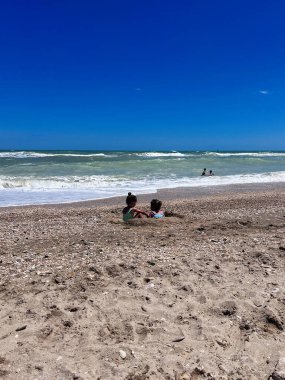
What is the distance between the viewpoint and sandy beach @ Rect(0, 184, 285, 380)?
9.49 feet

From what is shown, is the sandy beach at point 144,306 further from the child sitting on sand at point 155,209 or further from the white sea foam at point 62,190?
the white sea foam at point 62,190

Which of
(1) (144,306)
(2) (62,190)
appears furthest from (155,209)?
(2) (62,190)

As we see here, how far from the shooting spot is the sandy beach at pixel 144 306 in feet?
9.49

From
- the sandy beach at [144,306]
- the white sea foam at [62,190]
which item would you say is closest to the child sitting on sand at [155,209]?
the sandy beach at [144,306]

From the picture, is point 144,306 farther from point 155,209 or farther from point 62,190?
point 62,190

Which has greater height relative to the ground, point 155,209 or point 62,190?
point 155,209

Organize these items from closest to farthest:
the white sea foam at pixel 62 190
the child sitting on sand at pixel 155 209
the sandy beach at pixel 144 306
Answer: the sandy beach at pixel 144 306 < the child sitting on sand at pixel 155 209 < the white sea foam at pixel 62 190

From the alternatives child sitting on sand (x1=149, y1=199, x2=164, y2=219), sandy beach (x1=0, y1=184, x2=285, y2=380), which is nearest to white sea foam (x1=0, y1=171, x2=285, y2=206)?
child sitting on sand (x1=149, y1=199, x2=164, y2=219)

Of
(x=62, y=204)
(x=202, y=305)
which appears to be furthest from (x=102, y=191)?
(x=202, y=305)

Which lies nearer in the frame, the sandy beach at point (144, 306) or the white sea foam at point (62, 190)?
the sandy beach at point (144, 306)

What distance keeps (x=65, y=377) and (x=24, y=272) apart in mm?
2152

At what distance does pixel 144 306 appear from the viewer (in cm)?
378

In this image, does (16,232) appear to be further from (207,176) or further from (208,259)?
(207,176)

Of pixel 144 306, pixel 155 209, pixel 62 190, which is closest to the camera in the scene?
pixel 144 306
